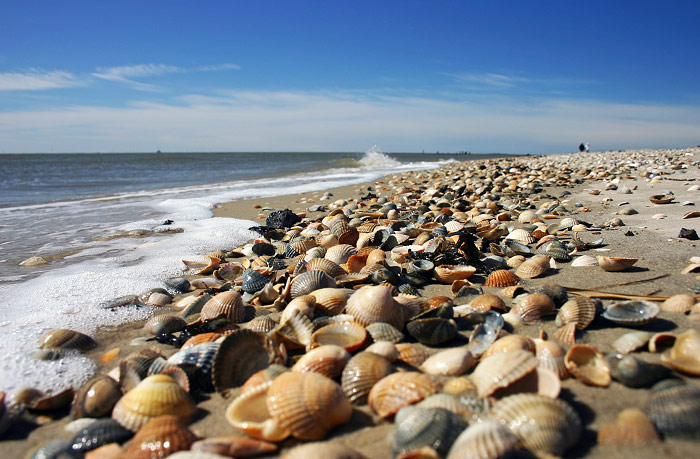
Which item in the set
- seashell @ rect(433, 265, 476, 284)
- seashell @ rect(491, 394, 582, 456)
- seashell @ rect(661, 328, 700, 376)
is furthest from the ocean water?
seashell @ rect(661, 328, 700, 376)

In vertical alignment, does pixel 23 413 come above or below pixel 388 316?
below

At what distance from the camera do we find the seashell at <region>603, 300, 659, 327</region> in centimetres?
242

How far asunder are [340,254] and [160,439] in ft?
9.02

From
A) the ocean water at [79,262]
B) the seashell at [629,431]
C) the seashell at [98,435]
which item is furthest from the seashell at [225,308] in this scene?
the seashell at [629,431]

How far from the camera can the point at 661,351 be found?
2.12 meters

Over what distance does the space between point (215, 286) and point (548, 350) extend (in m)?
2.97

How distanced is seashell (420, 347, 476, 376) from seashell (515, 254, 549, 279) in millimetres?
1692

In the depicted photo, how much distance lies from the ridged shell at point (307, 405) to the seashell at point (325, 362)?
18 cm

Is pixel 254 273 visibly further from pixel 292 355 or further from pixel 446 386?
pixel 446 386

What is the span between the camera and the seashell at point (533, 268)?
364 cm

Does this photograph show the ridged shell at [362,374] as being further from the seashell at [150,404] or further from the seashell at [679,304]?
the seashell at [679,304]

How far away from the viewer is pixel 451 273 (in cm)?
364

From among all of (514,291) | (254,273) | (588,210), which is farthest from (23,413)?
(588,210)

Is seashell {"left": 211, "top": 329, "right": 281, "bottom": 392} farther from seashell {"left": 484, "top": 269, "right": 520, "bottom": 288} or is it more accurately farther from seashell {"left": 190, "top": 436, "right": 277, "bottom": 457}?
seashell {"left": 484, "top": 269, "right": 520, "bottom": 288}
